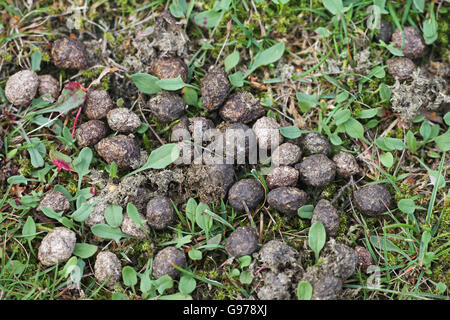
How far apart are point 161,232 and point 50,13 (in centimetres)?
188

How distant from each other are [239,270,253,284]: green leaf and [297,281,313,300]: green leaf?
30 cm

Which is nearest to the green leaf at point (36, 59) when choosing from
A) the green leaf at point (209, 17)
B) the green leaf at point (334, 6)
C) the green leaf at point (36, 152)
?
the green leaf at point (36, 152)

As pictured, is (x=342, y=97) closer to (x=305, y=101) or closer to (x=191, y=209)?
(x=305, y=101)

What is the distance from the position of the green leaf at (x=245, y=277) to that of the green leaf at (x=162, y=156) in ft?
2.81

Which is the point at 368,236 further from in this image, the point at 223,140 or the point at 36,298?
the point at 36,298

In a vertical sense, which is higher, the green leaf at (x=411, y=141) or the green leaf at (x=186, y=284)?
the green leaf at (x=411, y=141)

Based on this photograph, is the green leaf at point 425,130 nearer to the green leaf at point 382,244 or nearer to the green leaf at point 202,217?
the green leaf at point 382,244

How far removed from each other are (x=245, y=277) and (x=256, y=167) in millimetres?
739

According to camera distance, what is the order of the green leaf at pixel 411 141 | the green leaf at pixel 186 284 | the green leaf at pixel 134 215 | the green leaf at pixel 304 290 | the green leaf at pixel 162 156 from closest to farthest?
the green leaf at pixel 304 290 < the green leaf at pixel 186 284 < the green leaf at pixel 134 215 < the green leaf at pixel 162 156 < the green leaf at pixel 411 141

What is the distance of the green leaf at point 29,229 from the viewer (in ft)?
8.57

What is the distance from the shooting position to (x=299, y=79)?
9.78 feet

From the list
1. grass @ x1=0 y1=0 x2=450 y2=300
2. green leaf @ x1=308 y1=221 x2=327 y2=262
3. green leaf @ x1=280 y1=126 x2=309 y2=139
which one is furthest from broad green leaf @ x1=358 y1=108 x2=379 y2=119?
green leaf @ x1=308 y1=221 x2=327 y2=262

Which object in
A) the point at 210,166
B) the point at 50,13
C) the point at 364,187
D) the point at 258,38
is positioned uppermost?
the point at 50,13
